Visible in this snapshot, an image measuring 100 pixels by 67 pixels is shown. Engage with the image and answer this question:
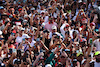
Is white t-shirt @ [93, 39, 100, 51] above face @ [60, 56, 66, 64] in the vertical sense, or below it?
above

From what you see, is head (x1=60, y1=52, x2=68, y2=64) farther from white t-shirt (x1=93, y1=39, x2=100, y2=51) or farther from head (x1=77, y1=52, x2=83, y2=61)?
white t-shirt (x1=93, y1=39, x2=100, y2=51)

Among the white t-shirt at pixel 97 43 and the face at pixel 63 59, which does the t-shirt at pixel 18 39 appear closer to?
the face at pixel 63 59

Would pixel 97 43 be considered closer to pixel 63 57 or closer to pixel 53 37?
pixel 63 57

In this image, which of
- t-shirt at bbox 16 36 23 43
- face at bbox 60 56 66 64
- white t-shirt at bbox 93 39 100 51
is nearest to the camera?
face at bbox 60 56 66 64

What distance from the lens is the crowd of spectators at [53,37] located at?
3.24 m

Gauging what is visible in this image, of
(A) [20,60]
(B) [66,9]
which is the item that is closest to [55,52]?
(A) [20,60]

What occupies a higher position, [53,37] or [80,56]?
[53,37]

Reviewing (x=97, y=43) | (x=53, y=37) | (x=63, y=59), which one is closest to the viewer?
(x=63, y=59)

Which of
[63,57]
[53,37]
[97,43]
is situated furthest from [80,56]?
[53,37]

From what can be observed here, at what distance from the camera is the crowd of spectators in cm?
324

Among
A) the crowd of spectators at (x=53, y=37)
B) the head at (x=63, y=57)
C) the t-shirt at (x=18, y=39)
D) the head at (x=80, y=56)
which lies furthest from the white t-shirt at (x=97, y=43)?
the t-shirt at (x=18, y=39)

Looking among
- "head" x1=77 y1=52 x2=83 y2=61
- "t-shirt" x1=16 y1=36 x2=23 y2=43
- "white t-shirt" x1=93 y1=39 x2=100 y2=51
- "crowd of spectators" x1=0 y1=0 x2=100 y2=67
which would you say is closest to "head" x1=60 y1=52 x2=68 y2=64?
"crowd of spectators" x1=0 y1=0 x2=100 y2=67

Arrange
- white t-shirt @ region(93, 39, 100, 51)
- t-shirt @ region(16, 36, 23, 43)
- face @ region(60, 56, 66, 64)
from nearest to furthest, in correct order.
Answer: face @ region(60, 56, 66, 64) < white t-shirt @ region(93, 39, 100, 51) < t-shirt @ region(16, 36, 23, 43)

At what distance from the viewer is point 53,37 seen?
398 centimetres
